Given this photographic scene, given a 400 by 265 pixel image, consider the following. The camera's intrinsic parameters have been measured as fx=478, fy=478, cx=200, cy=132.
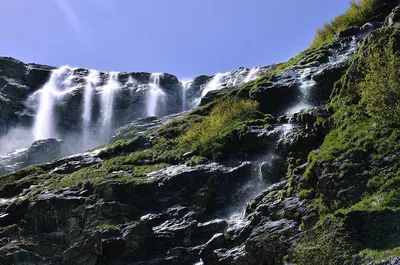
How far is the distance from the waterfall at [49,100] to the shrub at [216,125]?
37.2 meters

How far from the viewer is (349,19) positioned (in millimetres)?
45469

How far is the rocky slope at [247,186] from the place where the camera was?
61.0 feet

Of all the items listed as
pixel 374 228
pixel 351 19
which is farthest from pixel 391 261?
pixel 351 19

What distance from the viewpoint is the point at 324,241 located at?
55.9 feet

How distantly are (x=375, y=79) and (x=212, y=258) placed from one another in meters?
11.2

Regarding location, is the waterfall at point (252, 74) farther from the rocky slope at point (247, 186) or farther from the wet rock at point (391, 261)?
the wet rock at point (391, 261)

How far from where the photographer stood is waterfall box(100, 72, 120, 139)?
2662 inches

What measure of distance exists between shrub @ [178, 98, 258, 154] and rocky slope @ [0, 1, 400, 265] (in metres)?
0.10

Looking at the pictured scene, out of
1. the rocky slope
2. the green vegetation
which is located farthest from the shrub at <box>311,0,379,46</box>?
the green vegetation

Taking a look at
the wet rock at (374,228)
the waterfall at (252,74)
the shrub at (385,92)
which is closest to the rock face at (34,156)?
the waterfall at (252,74)

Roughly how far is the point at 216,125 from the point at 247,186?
834 cm

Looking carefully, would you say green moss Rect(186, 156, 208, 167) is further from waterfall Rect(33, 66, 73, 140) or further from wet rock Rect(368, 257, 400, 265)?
waterfall Rect(33, 66, 73, 140)

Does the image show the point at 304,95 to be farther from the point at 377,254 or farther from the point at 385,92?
the point at 377,254

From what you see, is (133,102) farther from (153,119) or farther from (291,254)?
(291,254)
